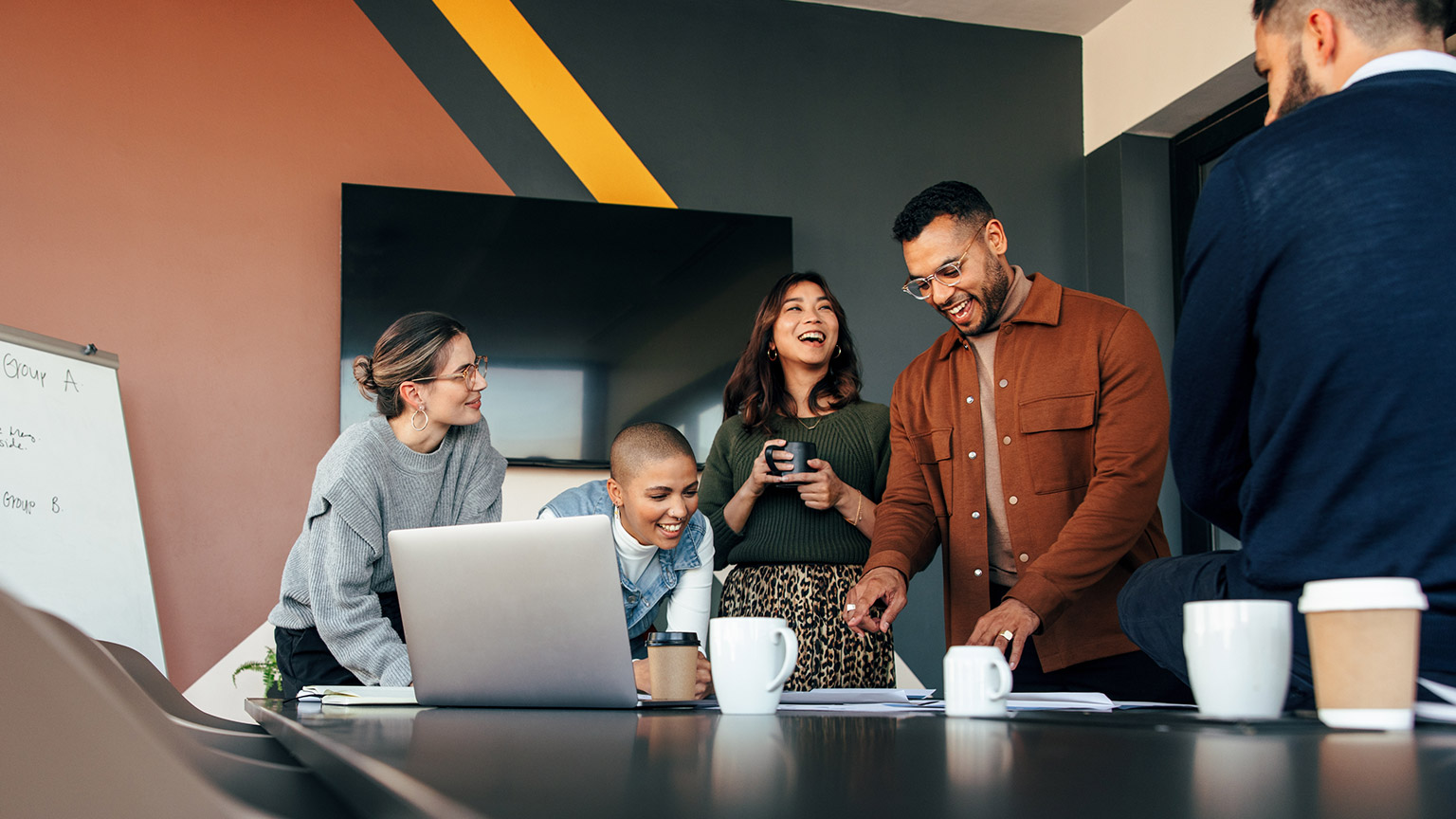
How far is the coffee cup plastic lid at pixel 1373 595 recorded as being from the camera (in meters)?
0.65

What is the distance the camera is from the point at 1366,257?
0.90 metres

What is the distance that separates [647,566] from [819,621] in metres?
0.42

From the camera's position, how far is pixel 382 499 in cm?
199

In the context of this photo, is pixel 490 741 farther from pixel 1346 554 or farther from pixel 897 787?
pixel 1346 554

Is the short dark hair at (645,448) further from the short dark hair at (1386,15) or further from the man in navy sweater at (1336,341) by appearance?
the short dark hair at (1386,15)

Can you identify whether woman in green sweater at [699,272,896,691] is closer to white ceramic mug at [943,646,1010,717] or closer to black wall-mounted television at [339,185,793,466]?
black wall-mounted television at [339,185,793,466]

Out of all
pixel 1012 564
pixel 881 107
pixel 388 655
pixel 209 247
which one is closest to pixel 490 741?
pixel 388 655

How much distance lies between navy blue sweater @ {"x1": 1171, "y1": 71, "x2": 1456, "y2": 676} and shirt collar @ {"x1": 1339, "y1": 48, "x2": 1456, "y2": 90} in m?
0.03

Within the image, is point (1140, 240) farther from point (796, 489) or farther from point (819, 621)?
point (819, 621)

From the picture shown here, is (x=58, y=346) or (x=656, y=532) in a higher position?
(x=58, y=346)

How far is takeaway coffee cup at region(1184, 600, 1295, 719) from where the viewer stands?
2.55 ft

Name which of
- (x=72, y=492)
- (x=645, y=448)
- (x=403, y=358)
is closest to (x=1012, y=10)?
(x=645, y=448)

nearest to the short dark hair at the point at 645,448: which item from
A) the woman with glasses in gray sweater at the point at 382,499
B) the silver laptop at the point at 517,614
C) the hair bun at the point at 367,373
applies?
the woman with glasses in gray sweater at the point at 382,499

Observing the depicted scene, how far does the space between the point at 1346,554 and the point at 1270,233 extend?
0.31 m
